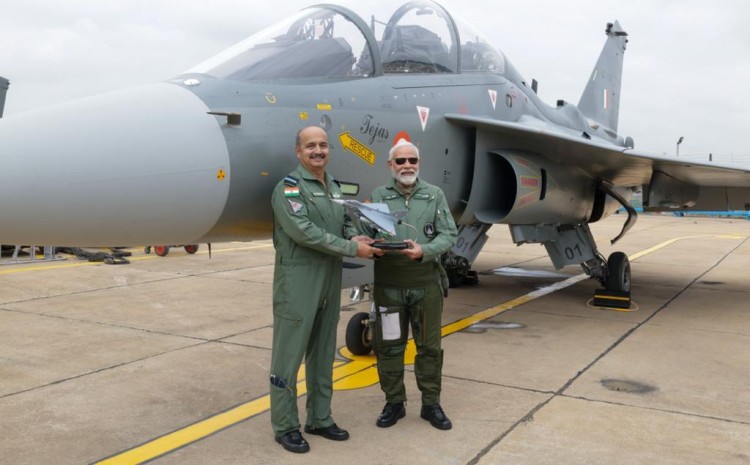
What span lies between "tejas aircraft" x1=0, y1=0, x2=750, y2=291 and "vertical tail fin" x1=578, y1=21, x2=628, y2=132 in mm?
4315

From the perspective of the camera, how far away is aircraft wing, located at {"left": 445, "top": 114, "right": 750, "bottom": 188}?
19.6ft

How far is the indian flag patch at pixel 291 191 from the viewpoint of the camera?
353 centimetres

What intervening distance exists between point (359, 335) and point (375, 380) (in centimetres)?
68

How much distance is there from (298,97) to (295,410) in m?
1.88

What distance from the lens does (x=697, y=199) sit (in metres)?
9.16

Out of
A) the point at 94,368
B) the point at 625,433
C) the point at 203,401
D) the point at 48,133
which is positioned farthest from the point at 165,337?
the point at 625,433

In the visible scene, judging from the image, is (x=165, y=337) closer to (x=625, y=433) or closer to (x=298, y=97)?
(x=298, y=97)

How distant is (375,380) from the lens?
4.89m

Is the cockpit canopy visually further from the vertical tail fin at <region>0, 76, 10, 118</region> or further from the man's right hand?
the vertical tail fin at <region>0, 76, 10, 118</region>

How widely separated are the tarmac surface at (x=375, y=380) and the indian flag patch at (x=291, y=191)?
4.44 feet

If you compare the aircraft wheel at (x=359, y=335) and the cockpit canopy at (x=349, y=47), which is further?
the aircraft wheel at (x=359, y=335)

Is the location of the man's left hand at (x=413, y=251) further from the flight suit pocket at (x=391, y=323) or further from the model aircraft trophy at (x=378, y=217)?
the flight suit pocket at (x=391, y=323)

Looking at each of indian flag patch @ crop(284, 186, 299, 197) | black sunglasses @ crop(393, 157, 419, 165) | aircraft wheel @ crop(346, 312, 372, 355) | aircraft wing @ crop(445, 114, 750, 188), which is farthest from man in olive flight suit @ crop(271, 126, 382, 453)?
aircraft wing @ crop(445, 114, 750, 188)

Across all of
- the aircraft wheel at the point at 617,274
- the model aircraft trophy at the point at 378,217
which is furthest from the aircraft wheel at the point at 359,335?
the aircraft wheel at the point at 617,274
